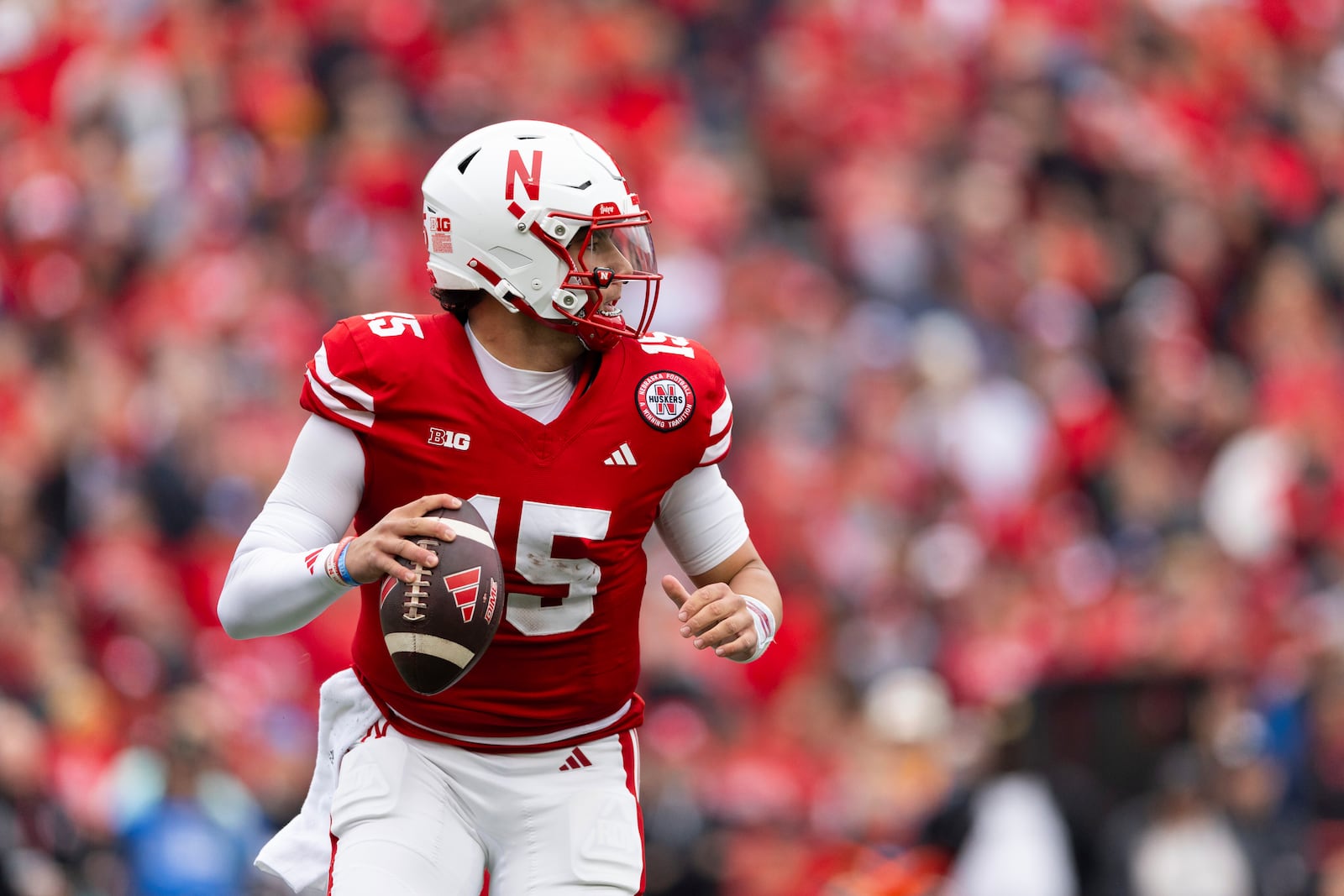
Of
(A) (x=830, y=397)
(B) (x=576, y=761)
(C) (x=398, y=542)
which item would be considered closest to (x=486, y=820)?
(B) (x=576, y=761)

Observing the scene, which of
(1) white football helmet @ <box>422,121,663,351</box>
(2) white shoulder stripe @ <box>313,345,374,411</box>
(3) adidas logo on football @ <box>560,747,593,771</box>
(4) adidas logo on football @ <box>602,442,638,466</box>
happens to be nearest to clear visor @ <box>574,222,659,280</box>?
(1) white football helmet @ <box>422,121,663,351</box>

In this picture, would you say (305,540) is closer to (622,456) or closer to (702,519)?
(622,456)

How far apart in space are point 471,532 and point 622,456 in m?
0.46

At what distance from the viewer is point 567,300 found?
4.15 meters

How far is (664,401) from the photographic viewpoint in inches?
166

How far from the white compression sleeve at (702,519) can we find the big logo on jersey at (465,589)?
701 millimetres

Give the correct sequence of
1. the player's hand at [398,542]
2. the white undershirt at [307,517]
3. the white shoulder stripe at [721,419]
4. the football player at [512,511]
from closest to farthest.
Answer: the player's hand at [398,542], the white undershirt at [307,517], the football player at [512,511], the white shoulder stripe at [721,419]

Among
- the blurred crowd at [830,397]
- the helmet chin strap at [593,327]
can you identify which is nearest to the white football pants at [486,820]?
the helmet chin strap at [593,327]

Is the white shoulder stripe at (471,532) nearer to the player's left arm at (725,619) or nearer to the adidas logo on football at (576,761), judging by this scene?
the player's left arm at (725,619)

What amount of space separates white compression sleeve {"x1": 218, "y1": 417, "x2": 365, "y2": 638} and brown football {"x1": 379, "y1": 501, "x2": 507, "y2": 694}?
21 cm

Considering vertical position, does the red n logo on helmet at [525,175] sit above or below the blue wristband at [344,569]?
above

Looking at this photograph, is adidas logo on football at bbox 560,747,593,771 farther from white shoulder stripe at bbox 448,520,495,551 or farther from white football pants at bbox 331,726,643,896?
white shoulder stripe at bbox 448,520,495,551

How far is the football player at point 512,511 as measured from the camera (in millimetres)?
4051

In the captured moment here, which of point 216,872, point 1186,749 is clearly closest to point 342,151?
point 216,872
